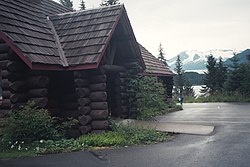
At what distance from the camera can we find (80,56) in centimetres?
954

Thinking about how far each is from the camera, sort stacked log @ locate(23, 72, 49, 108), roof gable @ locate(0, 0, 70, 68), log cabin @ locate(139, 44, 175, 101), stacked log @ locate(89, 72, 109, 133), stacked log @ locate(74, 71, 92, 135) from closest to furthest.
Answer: roof gable @ locate(0, 0, 70, 68), stacked log @ locate(23, 72, 49, 108), stacked log @ locate(74, 71, 92, 135), stacked log @ locate(89, 72, 109, 133), log cabin @ locate(139, 44, 175, 101)

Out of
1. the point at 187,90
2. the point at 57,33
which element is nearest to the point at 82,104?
the point at 57,33

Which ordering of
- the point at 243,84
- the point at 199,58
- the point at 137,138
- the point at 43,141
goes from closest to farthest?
the point at 43,141, the point at 137,138, the point at 243,84, the point at 199,58

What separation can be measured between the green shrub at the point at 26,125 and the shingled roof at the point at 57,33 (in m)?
1.43

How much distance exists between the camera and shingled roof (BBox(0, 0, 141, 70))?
8.58m

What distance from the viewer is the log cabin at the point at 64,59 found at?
859cm

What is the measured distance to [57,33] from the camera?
36.4 feet

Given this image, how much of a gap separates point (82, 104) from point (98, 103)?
613 mm

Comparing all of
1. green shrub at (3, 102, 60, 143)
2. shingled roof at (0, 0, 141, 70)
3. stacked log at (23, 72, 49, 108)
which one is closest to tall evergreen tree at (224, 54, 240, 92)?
shingled roof at (0, 0, 141, 70)

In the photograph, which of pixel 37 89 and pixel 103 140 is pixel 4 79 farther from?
pixel 103 140

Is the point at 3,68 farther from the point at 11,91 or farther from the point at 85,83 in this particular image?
the point at 85,83

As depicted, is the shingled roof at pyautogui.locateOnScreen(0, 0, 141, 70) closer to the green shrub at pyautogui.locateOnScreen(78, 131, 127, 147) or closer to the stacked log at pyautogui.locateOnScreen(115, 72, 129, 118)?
the stacked log at pyautogui.locateOnScreen(115, 72, 129, 118)

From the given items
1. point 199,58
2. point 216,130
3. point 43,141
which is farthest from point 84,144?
point 199,58

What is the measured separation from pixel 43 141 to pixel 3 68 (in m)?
2.97
